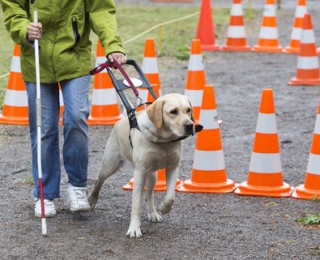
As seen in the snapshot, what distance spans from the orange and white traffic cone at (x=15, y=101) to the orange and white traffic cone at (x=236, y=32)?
20.9ft

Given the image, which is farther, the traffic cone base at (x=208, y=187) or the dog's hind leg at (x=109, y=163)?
the traffic cone base at (x=208, y=187)

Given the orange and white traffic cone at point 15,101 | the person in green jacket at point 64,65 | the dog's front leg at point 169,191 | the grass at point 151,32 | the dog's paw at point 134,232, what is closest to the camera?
the dog's paw at point 134,232

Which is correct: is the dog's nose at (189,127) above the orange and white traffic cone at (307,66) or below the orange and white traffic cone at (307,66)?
above

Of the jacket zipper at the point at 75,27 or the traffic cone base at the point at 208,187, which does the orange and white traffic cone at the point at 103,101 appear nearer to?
the traffic cone base at the point at 208,187

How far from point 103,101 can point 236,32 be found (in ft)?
19.8

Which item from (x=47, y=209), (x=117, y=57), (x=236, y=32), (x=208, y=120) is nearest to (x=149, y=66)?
(x=208, y=120)

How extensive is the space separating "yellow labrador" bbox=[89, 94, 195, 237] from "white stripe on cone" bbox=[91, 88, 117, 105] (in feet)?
11.4

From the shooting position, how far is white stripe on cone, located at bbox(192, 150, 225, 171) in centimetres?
784

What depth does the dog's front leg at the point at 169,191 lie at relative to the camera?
21.3 feet

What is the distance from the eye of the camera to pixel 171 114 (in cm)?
622

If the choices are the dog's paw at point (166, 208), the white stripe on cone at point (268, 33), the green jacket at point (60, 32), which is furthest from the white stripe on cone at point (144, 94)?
the white stripe on cone at point (268, 33)

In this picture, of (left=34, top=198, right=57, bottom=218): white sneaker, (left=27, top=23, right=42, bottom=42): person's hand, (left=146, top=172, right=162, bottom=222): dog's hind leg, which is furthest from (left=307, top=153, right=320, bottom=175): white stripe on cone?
(left=27, top=23, right=42, bottom=42): person's hand

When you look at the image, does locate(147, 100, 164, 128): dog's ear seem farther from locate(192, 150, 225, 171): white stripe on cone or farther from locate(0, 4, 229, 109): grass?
locate(0, 4, 229, 109): grass

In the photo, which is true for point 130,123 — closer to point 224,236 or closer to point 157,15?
point 224,236
